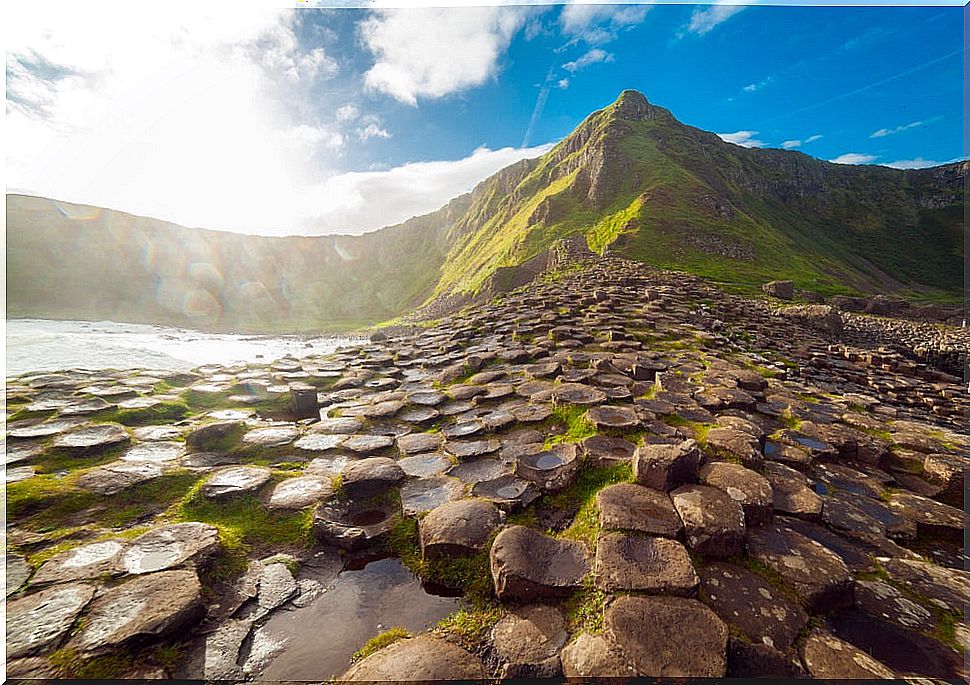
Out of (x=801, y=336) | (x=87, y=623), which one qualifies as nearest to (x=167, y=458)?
(x=87, y=623)

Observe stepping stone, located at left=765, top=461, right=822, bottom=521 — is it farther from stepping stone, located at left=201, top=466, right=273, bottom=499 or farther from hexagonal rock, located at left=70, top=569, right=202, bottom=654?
stepping stone, located at left=201, top=466, right=273, bottom=499

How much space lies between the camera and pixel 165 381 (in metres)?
7.01

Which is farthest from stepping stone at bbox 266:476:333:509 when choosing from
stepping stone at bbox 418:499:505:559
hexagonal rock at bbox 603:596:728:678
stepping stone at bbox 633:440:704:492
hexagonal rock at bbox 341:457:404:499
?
stepping stone at bbox 633:440:704:492

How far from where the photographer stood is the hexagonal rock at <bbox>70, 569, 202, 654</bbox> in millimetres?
1968

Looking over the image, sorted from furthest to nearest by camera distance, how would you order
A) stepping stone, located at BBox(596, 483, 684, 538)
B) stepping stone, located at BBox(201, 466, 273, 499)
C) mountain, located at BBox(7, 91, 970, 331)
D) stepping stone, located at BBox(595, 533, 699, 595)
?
mountain, located at BBox(7, 91, 970, 331) → stepping stone, located at BBox(201, 466, 273, 499) → stepping stone, located at BBox(596, 483, 684, 538) → stepping stone, located at BBox(595, 533, 699, 595)

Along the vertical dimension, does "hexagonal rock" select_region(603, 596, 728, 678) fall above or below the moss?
above

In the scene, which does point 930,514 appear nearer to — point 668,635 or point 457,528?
point 668,635

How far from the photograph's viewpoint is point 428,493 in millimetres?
3439

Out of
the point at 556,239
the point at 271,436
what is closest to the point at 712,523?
the point at 271,436

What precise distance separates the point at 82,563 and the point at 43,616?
20.2 inches

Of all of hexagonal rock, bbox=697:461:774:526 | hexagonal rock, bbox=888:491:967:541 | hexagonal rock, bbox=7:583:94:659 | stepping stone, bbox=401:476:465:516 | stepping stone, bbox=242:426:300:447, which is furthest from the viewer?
stepping stone, bbox=242:426:300:447

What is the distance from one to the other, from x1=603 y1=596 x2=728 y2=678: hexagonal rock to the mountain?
84.6 feet

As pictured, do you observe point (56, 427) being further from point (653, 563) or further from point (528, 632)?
Answer: point (653, 563)

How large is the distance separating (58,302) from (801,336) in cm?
9451
